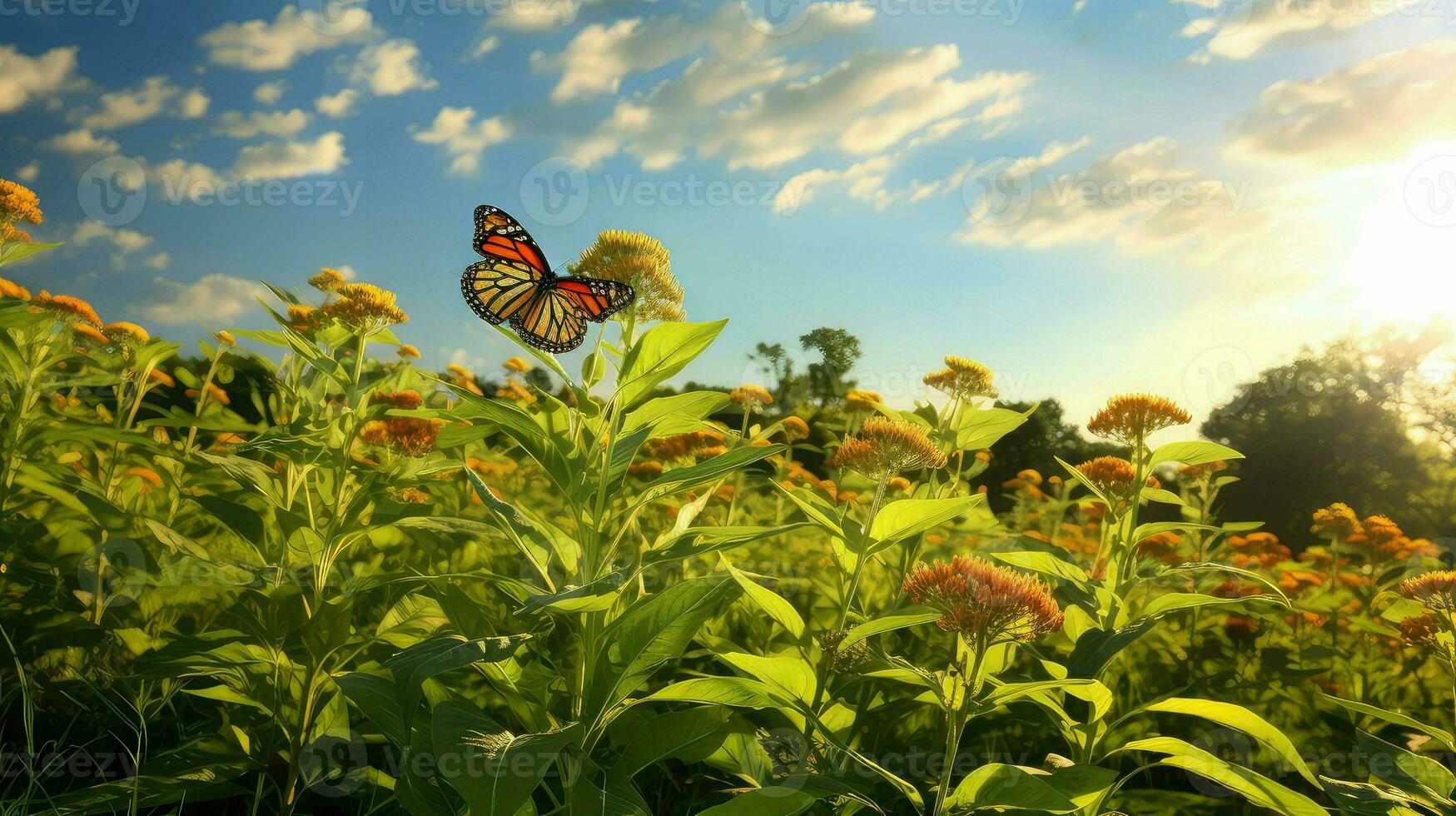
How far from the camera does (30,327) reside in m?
2.88

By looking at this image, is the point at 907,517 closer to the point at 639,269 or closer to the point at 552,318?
the point at 639,269

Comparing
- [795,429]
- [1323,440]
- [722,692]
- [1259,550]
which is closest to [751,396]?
[795,429]

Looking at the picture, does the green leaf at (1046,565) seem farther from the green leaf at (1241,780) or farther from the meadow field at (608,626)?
the green leaf at (1241,780)

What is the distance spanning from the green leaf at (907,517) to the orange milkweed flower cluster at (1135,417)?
28.5 inches

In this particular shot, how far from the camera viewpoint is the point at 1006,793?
1449mm

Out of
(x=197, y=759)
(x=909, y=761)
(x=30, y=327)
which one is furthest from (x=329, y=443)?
(x=909, y=761)

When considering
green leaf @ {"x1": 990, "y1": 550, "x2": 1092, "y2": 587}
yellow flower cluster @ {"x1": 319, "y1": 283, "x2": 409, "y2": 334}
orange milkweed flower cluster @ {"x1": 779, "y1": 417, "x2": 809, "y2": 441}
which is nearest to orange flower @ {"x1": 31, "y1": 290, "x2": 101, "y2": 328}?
yellow flower cluster @ {"x1": 319, "y1": 283, "x2": 409, "y2": 334}

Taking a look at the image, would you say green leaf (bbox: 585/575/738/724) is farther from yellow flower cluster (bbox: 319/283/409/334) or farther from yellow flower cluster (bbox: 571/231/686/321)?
yellow flower cluster (bbox: 319/283/409/334)

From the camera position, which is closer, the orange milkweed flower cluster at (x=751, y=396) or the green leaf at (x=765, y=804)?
the green leaf at (x=765, y=804)

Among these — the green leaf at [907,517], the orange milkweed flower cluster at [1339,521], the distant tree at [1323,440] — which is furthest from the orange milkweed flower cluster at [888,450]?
the distant tree at [1323,440]

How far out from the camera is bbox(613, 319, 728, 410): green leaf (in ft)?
5.48

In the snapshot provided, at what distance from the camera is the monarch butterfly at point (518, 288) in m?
2.37

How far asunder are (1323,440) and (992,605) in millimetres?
11068

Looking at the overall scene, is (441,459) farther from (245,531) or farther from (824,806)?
(824,806)
